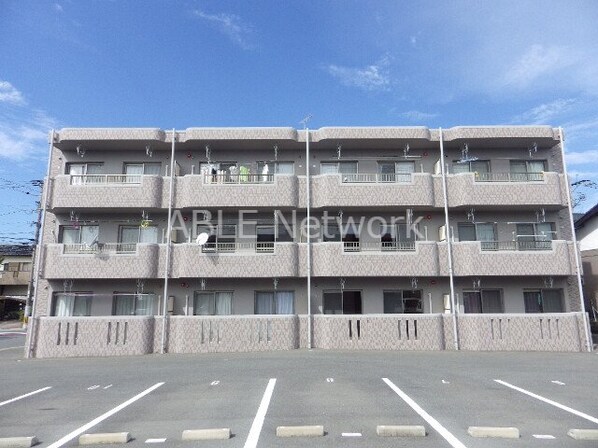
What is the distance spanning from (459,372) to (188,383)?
660 centimetres

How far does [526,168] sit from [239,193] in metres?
12.3

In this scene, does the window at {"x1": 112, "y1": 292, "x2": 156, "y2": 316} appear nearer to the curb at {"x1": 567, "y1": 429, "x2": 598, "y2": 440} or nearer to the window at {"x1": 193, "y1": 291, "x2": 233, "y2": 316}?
the window at {"x1": 193, "y1": 291, "x2": 233, "y2": 316}

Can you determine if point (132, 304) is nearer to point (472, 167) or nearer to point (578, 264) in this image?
point (472, 167)

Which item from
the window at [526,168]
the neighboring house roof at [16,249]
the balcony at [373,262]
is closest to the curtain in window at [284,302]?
the balcony at [373,262]

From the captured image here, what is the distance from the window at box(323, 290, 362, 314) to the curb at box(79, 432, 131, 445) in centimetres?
1179

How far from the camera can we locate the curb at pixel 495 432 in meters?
5.53

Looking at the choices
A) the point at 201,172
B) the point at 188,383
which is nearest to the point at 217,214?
the point at 201,172

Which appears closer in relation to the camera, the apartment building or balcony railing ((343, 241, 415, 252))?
the apartment building

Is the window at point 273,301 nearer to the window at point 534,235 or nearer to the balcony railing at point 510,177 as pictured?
the balcony railing at point 510,177

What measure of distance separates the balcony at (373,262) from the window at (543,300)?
14.6 ft

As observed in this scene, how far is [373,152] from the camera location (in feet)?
59.3

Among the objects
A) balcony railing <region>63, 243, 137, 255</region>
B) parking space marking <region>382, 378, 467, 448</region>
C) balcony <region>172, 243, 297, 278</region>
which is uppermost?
balcony railing <region>63, 243, 137, 255</region>

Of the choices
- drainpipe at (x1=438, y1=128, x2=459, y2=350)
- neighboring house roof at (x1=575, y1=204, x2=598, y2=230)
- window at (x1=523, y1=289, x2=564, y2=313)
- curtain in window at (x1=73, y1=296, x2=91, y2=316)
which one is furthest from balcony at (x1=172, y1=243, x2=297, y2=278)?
neighboring house roof at (x1=575, y1=204, x2=598, y2=230)

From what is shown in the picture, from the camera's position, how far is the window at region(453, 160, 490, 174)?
1784cm
